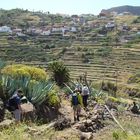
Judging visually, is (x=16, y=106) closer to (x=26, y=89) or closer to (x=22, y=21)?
(x=26, y=89)

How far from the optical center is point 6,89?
10742 mm

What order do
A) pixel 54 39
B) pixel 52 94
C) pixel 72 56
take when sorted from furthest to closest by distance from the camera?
A: pixel 54 39 → pixel 72 56 → pixel 52 94

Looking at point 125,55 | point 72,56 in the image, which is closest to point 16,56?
point 72,56

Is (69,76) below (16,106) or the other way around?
below

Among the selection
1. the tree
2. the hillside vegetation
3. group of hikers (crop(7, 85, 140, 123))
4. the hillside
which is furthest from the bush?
the hillside

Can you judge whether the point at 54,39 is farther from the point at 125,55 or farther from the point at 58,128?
the point at 58,128

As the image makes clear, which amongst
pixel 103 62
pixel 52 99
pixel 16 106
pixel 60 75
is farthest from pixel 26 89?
pixel 103 62

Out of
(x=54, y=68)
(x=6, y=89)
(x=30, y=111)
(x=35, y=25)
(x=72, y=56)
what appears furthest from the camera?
(x=35, y=25)

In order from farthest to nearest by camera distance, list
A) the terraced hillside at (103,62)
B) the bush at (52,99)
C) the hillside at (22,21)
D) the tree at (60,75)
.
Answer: the hillside at (22,21) → the terraced hillside at (103,62) → the tree at (60,75) → the bush at (52,99)

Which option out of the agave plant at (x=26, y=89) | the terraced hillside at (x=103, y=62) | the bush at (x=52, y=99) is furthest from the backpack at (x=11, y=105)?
the terraced hillside at (x=103, y=62)

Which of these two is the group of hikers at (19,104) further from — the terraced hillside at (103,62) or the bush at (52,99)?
the terraced hillside at (103,62)

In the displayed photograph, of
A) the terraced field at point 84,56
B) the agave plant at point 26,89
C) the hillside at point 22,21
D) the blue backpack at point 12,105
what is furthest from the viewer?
the hillside at point 22,21

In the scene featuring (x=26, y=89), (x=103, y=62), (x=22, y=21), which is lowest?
(x=103, y=62)

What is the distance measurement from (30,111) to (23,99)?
479 millimetres
